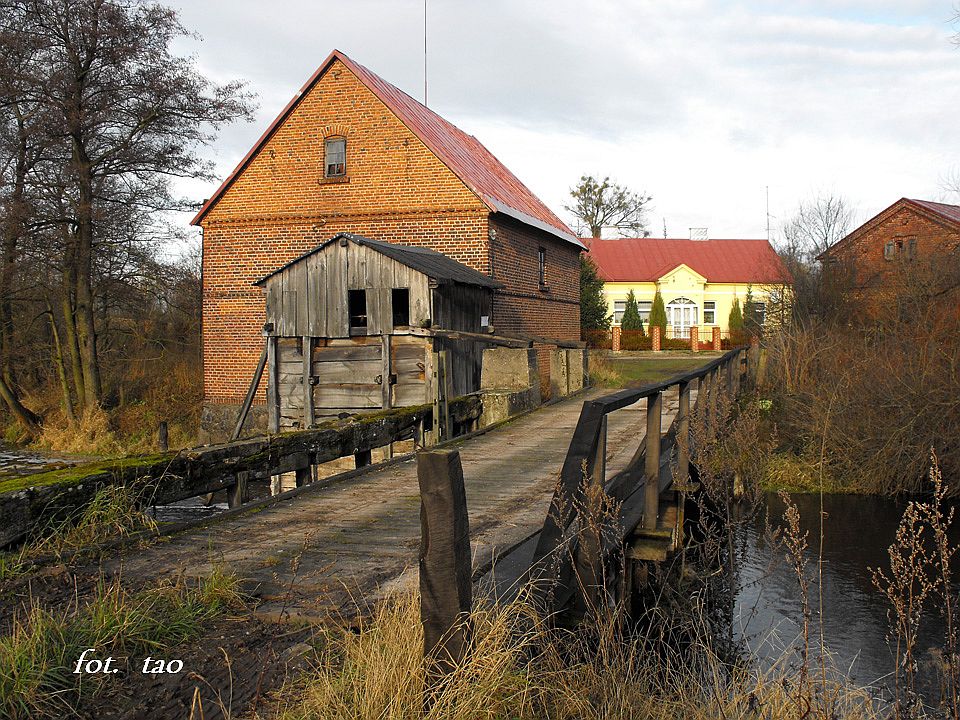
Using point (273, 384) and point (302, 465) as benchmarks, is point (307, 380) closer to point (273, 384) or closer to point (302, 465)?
point (273, 384)

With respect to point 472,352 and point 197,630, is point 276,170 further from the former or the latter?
point 197,630

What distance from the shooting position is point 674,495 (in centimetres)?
776

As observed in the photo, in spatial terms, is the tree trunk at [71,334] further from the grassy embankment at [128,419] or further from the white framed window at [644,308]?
the white framed window at [644,308]

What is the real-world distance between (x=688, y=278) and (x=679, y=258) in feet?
7.76

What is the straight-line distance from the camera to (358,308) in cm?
1584

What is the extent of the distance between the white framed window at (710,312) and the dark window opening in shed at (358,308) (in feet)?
108

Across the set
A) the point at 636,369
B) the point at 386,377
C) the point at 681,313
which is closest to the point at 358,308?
the point at 386,377

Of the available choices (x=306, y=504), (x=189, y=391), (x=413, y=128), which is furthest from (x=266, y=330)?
(x=306, y=504)

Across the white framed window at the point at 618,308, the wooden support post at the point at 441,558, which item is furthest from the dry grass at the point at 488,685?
the white framed window at the point at 618,308

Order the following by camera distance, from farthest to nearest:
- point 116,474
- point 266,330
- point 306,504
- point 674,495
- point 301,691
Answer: point 266,330 → point 674,495 → point 306,504 → point 116,474 → point 301,691

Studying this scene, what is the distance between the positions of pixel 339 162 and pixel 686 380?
536 inches

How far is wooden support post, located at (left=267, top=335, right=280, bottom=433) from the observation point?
15781mm

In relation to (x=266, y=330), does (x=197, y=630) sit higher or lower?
lower

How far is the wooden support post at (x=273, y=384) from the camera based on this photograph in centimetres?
1578
